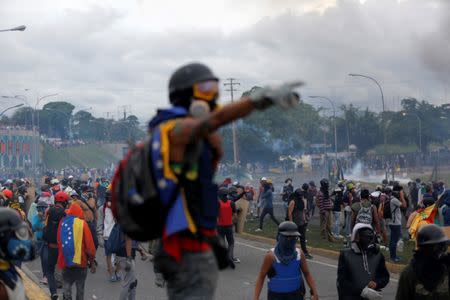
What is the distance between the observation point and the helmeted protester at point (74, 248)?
10539mm

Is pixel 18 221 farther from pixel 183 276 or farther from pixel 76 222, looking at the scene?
pixel 76 222

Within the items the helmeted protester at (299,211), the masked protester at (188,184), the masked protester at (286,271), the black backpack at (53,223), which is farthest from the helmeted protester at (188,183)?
the helmeted protester at (299,211)

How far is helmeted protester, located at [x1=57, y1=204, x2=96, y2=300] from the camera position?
10.5 metres

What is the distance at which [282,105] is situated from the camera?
2.80 metres

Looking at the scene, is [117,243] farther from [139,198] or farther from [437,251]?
[139,198]

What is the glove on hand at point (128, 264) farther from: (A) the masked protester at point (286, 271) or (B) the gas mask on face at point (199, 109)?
(B) the gas mask on face at point (199, 109)

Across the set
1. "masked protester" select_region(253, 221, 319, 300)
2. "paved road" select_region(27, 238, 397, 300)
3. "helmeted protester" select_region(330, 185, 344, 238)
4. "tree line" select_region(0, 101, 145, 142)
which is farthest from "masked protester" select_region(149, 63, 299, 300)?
"tree line" select_region(0, 101, 145, 142)

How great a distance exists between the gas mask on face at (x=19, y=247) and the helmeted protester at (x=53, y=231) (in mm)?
7769

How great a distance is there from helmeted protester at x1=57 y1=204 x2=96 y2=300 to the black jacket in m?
4.41

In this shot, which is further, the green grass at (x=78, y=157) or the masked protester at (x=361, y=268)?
the green grass at (x=78, y=157)

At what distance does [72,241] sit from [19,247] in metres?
6.44

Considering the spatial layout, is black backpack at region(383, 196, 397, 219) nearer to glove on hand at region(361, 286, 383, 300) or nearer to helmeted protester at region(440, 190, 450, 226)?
helmeted protester at region(440, 190, 450, 226)

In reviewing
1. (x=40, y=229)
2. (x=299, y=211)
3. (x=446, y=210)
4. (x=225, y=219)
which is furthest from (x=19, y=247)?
(x=299, y=211)

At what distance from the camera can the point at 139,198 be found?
3188 millimetres
